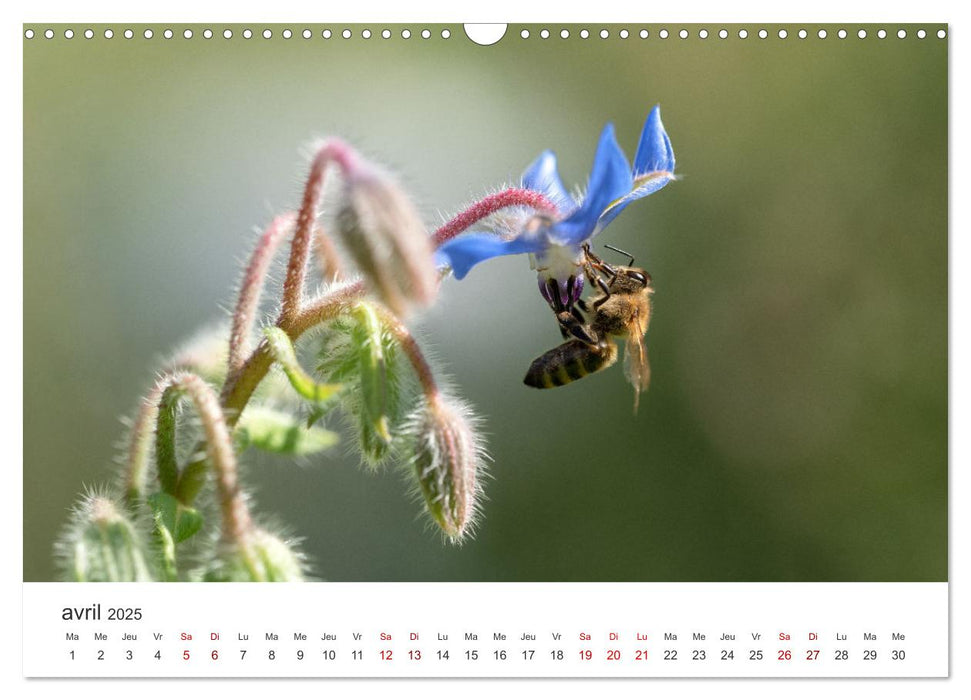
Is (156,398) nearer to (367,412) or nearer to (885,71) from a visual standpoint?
(367,412)

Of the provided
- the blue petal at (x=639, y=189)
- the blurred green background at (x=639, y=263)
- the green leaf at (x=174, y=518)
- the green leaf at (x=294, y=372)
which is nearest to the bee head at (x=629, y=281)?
the blue petal at (x=639, y=189)

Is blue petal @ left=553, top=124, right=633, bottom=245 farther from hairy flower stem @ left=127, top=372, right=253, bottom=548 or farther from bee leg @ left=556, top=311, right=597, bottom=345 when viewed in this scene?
hairy flower stem @ left=127, top=372, right=253, bottom=548

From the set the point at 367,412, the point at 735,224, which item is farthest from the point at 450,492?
the point at 735,224

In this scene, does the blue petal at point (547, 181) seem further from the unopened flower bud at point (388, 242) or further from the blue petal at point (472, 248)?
the unopened flower bud at point (388, 242)

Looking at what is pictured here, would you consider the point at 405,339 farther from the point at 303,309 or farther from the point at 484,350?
the point at 484,350
